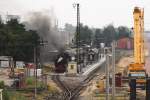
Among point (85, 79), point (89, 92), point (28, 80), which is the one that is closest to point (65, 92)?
point (89, 92)

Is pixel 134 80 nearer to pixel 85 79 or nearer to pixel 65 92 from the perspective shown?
pixel 65 92

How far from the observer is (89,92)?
4653cm

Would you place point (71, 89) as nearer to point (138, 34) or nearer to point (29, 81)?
point (29, 81)

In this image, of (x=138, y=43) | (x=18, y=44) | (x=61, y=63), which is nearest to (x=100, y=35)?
(x=18, y=44)

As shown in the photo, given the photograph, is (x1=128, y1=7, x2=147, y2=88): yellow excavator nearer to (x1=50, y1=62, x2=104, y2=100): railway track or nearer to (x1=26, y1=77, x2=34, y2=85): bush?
(x1=50, y1=62, x2=104, y2=100): railway track

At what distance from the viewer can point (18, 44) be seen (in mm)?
67438

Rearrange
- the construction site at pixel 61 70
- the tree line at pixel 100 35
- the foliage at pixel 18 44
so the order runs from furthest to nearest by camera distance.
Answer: the tree line at pixel 100 35
the foliage at pixel 18 44
the construction site at pixel 61 70

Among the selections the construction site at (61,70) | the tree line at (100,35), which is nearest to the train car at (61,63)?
the construction site at (61,70)

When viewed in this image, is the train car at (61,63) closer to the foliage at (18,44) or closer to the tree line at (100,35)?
the foliage at (18,44)

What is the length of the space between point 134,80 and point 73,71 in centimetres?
2696

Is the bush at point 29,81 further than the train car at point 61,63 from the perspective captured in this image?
No

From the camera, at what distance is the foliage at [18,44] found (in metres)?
67.1

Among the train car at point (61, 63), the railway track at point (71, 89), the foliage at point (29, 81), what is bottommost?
the railway track at point (71, 89)

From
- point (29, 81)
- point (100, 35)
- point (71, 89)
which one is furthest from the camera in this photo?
point (100, 35)
